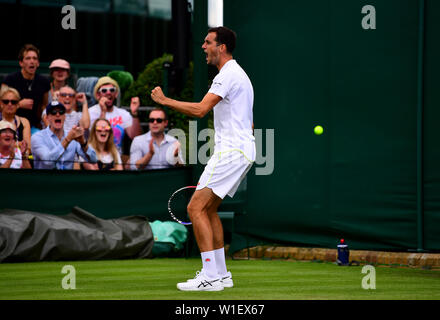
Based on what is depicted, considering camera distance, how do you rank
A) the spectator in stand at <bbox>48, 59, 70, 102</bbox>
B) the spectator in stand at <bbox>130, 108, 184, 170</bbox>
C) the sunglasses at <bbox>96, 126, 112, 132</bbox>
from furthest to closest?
the spectator in stand at <bbox>48, 59, 70, 102</bbox>
the spectator in stand at <bbox>130, 108, 184, 170</bbox>
the sunglasses at <bbox>96, 126, 112, 132</bbox>

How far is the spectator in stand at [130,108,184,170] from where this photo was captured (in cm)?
965

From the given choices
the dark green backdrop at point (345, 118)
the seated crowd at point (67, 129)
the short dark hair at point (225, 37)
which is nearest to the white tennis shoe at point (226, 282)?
the short dark hair at point (225, 37)

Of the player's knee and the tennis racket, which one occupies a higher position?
the player's knee

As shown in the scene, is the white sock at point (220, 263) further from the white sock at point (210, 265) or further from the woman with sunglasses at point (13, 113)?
the woman with sunglasses at point (13, 113)

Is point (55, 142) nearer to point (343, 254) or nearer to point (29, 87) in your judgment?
point (29, 87)

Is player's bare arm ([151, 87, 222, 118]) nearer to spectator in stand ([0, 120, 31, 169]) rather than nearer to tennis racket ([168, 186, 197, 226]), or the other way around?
tennis racket ([168, 186, 197, 226])

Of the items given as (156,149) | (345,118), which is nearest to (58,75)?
(156,149)

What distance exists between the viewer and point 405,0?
8.30m

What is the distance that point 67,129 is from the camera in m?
9.69

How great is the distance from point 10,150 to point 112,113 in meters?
1.51

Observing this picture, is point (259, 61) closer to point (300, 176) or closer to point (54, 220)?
point (300, 176)

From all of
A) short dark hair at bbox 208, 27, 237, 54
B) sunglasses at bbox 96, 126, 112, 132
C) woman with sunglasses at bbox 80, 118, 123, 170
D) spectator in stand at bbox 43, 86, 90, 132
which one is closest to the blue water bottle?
short dark hair at bbox 208, 27, 237, 54
